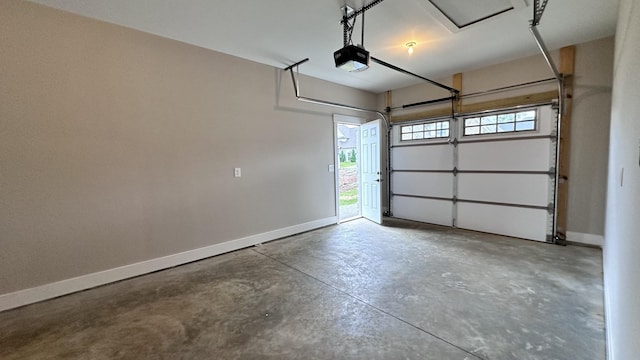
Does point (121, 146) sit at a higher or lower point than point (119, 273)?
higher

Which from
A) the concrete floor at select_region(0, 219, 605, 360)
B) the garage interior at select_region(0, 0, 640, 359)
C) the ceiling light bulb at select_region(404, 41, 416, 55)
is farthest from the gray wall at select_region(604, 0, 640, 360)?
the ceiling light bulb at select_region(404, 41, 416, 55)

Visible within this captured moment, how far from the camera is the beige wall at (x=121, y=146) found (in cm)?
248

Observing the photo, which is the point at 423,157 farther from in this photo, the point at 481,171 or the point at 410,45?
the point at 410,45

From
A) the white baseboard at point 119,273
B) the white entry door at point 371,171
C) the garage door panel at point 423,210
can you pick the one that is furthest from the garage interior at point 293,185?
the white entry door at point 371,171

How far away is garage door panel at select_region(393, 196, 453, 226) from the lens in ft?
16.9

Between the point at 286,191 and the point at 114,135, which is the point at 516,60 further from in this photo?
the point at 114,135

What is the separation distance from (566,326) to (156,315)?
3381mm

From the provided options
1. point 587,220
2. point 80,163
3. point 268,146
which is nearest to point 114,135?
point 80,163

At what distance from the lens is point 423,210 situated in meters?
5.49

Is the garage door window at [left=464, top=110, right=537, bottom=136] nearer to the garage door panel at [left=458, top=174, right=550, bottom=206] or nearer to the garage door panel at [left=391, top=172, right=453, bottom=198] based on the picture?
the garage door panel at [left=458, top=174, right=550, bottom=206]

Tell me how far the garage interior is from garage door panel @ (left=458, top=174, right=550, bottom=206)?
3 centimetres

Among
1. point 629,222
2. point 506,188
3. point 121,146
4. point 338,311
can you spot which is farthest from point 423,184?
point 121,146

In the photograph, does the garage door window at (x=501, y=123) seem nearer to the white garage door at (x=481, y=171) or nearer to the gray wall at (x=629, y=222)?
the white garage door at (x=481, y=171)

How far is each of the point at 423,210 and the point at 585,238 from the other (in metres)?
2.40
